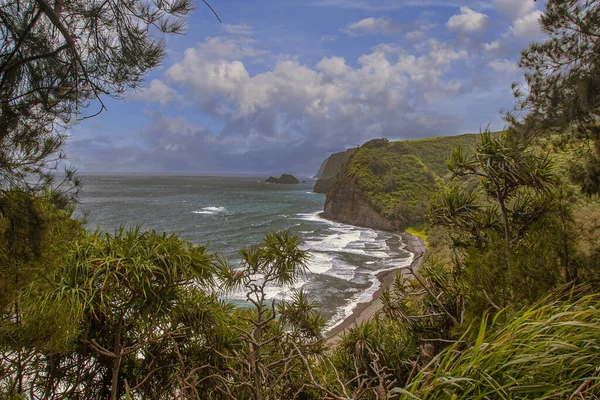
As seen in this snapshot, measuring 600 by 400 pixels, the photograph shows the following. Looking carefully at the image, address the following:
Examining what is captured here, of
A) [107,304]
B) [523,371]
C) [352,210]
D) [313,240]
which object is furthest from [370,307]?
[352,210]

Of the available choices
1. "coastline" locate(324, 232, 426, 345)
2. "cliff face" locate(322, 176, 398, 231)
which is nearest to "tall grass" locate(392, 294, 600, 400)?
"coastline" locate(324, 232, 426, 345)

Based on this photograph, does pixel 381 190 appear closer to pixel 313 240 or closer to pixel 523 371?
pixel 313 240

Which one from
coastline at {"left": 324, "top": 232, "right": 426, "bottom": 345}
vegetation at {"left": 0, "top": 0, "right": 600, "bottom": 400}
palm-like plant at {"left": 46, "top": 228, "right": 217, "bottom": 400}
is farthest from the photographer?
coastline at {"left": 324, "top": 232, "right": 426, "bottom": 345}

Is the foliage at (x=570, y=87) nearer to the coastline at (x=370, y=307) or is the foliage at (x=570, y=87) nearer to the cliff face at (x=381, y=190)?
the coastline at (x=370, y=307)

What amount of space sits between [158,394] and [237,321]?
1.86 m

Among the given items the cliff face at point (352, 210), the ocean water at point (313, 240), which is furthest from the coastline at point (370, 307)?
the cliff face at point (352, 210)

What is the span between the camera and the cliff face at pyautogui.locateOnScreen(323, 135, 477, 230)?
41.1 m

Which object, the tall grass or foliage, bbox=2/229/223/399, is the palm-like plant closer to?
foliage, bbox=2/229/223/399

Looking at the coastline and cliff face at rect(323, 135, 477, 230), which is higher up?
cliff face at rect(323, 135, 477, 230)

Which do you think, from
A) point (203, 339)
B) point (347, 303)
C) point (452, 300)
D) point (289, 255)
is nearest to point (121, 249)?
point (203, 339)

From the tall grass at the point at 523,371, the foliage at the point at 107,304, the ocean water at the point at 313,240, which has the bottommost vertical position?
the ocean water at the point at 313,240

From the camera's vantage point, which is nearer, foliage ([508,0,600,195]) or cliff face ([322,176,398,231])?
foliage ([508,0,600,195])

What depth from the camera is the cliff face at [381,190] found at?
41125 millimetres

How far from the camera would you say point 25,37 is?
9.24 feet
